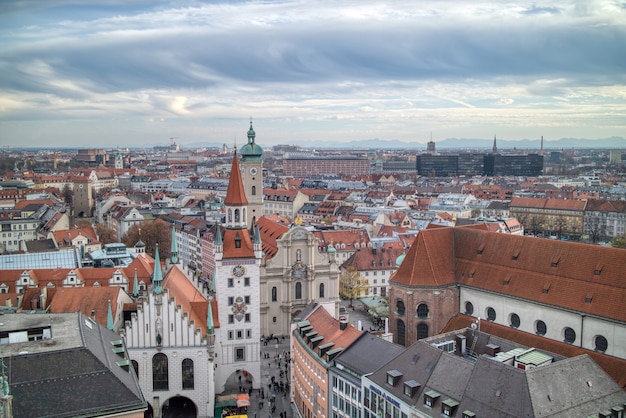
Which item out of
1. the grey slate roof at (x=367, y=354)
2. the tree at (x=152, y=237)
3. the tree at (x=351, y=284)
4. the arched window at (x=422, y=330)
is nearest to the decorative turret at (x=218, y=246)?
the grey slate roof at (x=367, y=354)

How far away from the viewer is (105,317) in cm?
7019

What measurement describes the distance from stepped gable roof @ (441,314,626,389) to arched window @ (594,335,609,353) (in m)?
0.71

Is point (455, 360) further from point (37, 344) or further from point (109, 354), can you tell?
point (37, 344)

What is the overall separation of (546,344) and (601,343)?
15.6 feet

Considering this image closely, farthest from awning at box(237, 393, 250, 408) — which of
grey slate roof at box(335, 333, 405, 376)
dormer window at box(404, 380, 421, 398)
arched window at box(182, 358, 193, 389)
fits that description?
dormer window at box(404, 380, 421, 398)

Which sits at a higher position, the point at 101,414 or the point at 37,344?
the point at 37,344

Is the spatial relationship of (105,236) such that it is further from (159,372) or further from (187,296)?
(159,372)

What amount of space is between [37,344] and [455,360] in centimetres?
2839

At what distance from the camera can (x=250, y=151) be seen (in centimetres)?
11400

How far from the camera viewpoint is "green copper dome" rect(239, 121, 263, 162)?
113369 mm

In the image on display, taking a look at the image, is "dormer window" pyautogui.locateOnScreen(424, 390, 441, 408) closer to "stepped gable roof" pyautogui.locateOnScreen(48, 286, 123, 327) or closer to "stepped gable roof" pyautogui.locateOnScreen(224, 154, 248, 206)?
"stepped gable roof" pyautogui.locateOnScreen(224, 154, 248, 206)

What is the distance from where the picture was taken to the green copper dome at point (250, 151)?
372 ft

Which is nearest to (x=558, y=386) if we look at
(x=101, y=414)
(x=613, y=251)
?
(x=613, y=251)

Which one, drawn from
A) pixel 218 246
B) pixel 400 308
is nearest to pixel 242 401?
pixel 218 246
